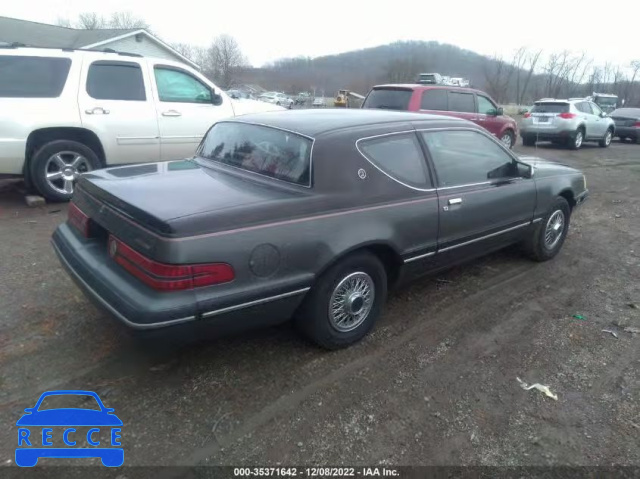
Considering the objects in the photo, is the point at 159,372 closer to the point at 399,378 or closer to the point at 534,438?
the point at 399,378

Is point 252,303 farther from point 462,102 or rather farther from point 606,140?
point 606,140

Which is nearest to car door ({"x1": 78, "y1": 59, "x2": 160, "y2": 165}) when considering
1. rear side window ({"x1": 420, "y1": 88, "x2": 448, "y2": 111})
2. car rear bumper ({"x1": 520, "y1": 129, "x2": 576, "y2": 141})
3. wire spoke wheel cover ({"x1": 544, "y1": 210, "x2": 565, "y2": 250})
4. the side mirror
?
the side mirror

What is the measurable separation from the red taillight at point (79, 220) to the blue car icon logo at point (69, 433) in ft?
3.35

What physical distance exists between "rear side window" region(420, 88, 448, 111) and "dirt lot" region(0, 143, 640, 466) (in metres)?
6.50

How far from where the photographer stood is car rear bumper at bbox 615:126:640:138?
17703 mm

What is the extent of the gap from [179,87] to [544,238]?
215 inches

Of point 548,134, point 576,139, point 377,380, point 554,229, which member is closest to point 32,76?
point 377,380

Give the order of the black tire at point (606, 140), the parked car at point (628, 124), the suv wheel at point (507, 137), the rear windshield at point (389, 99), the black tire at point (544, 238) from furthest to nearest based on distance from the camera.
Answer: the parked car at point (628, 124), the black tire at point (606, 140), the suv wheel at point (507, 137), the rear windshield at point (389, 99), the black tire at point (544, 238)

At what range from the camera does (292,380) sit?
2871 millimetres

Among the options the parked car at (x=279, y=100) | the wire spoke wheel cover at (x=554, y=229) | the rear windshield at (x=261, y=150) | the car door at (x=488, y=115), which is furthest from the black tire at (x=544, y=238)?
the parked car at (x=279, y=100)

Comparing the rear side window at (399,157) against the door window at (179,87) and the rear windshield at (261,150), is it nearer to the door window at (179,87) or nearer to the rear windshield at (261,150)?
the rear windshield at (261,150)

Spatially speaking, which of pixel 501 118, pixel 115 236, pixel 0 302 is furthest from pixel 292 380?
pixel 501 118

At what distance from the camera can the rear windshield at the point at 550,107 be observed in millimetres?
14422

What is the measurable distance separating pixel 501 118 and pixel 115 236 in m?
11.4
